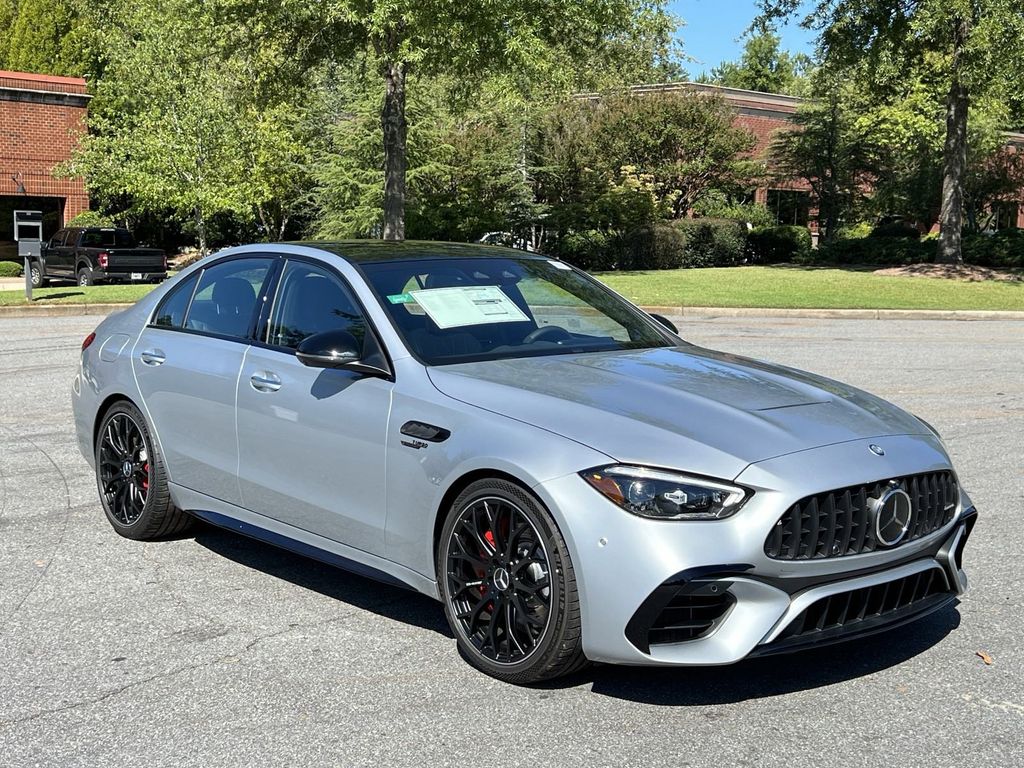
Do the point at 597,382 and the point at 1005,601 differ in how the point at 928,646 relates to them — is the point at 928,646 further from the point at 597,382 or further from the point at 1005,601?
the point at 597,382

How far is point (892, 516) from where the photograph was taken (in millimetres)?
4078

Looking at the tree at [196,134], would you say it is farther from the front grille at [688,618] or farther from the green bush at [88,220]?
the front grille at [688,618]

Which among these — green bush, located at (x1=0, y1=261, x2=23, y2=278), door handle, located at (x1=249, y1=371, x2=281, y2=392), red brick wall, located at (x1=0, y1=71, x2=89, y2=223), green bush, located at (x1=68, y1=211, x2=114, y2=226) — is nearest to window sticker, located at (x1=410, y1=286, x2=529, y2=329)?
door handle, located at (x1=249, y1=371, x2=281, y2=392)

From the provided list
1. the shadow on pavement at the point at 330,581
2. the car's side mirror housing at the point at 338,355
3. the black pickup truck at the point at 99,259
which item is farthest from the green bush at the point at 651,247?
the car's side mirror housing at the point at 338,355

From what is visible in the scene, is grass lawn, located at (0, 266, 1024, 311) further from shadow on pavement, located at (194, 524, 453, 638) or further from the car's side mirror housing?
the car's side mirror housing

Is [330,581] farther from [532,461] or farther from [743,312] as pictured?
[743,312]

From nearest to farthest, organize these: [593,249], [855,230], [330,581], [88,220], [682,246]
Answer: [330,581]
[593,249]
[682,246]
[88,220]
[855,230]

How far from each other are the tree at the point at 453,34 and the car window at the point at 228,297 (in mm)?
17379

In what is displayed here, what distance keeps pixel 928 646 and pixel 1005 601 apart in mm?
763

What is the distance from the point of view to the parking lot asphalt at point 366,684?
146 inches

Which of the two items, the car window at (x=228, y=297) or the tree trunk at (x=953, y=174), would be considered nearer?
the car window at (x=228, y=297)

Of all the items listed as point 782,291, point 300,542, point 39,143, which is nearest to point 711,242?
point 782,291

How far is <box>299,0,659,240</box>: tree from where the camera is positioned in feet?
75.6

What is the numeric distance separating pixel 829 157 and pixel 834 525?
42.8 meters
